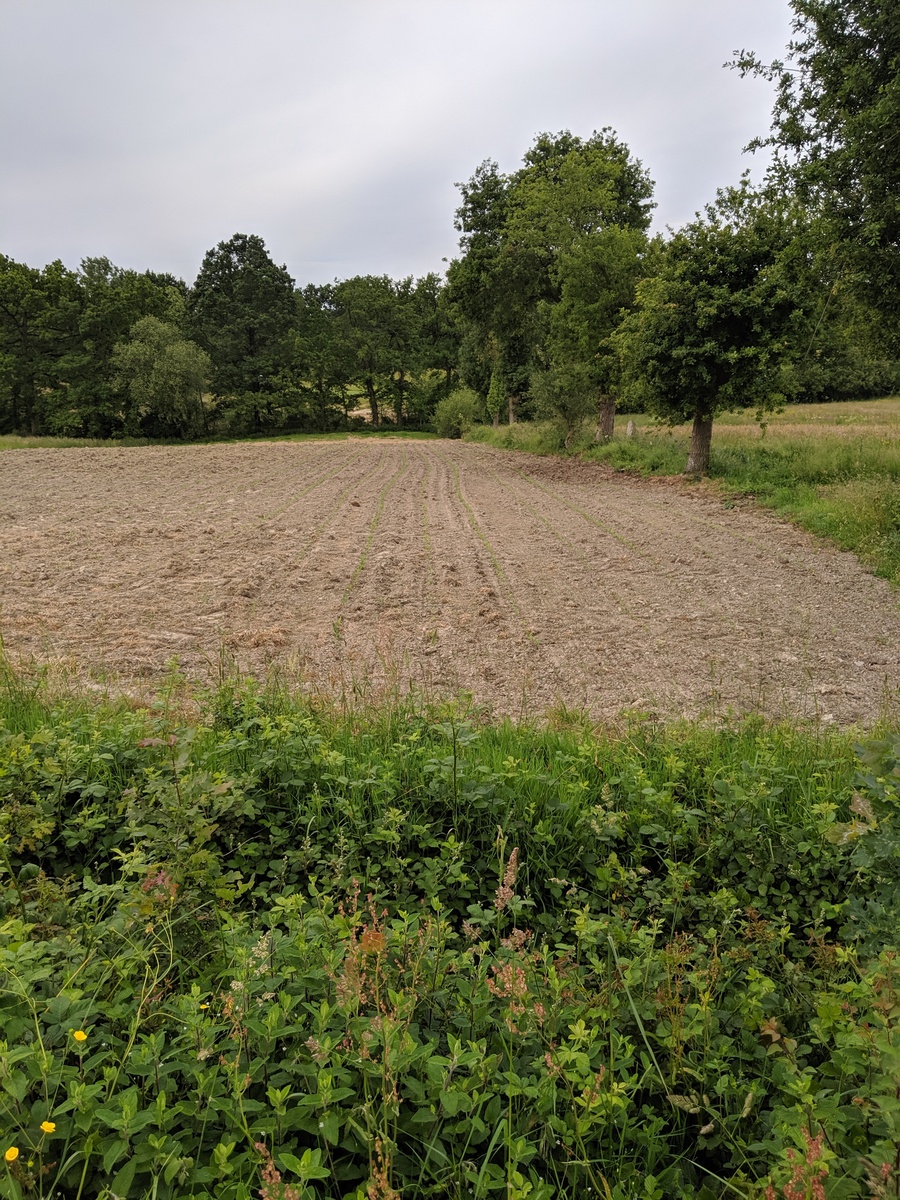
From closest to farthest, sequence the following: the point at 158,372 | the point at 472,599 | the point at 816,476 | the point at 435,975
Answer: the point at 435,975
the point at 472,599
the point at 816,476
the point at 158,372

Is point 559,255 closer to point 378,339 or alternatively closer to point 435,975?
point 435,975

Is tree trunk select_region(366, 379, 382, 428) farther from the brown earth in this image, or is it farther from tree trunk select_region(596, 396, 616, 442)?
the brown earth

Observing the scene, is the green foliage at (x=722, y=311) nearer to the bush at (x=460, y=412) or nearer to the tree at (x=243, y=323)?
the bush at (x=460, y=412)

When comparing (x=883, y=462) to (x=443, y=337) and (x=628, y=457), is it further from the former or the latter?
(x=443, y=337)

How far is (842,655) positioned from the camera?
6.91m

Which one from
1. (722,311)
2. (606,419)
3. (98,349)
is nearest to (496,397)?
(606,419)

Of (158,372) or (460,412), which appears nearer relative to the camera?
(158,372)

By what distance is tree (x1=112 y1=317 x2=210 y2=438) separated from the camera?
4391 centimetres

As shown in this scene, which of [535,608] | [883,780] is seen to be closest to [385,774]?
[883,780]

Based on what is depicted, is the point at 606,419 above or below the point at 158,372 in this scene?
below

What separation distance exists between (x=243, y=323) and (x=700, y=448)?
4829 centimetres

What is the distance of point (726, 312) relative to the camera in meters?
15.2

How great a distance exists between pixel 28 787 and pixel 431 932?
7.73 ft

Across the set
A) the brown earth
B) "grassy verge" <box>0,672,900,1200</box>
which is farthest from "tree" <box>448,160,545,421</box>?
"grassy verge" <box>0,672,900,1200</box>
